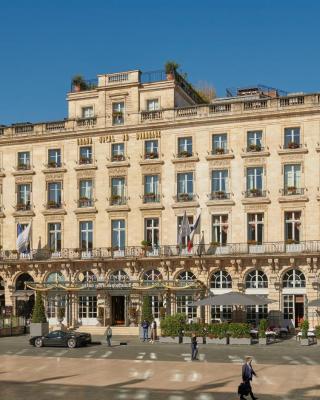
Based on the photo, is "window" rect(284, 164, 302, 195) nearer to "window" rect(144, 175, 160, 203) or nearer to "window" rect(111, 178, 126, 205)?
"window" rect(144, 175, 160, 203)

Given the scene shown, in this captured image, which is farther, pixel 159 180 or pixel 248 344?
pixel 159 180

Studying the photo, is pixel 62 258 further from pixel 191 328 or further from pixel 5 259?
pixel 191 328

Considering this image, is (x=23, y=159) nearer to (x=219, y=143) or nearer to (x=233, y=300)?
(x=219, y=143)

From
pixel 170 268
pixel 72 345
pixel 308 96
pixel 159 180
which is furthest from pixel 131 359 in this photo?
pixel 308 96

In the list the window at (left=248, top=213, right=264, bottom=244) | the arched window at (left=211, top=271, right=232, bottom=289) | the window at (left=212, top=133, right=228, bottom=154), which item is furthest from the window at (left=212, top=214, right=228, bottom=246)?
the window at (left=212, top=133, right=228, bottom=154)

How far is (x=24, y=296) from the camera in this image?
61.1 metres

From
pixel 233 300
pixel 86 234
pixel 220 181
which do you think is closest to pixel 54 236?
pixel 86 234

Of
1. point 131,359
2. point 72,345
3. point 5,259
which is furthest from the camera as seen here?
point 5,259

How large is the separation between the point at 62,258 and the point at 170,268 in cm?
951

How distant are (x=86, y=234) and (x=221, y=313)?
13202 millimetres

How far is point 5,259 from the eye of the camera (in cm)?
6150

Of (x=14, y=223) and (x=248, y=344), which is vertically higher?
(x=14, y=223)

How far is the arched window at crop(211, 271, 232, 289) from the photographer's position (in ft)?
181

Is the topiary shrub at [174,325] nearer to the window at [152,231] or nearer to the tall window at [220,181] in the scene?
the window at [152,231]
